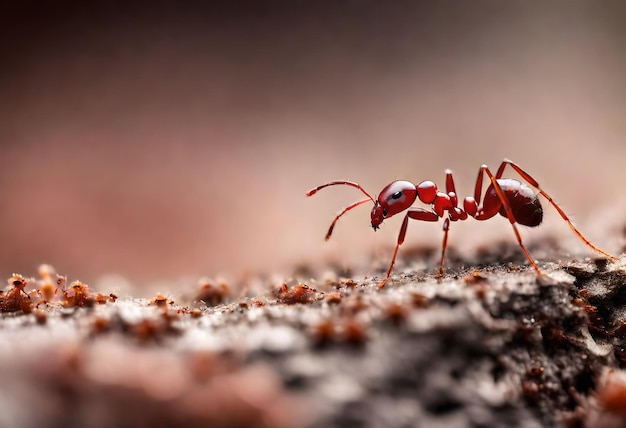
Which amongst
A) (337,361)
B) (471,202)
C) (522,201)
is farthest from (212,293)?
(522,201)

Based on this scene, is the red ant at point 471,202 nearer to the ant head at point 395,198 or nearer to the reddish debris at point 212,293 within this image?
the ant head at point 395,198

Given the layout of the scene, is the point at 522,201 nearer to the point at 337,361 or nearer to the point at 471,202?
the point at 471,202

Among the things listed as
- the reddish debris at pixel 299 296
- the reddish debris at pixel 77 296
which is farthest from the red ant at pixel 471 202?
the reddish debris at pixel 77 296

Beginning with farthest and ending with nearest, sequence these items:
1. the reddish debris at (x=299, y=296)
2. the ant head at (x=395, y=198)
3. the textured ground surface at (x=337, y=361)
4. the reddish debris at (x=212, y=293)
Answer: the ant head at (x=395, y=198) → the reddish debris at (x=212, y=293) → the reddish debris at (x=299, y=296) → the textured ground surface at (x=337, y=361)

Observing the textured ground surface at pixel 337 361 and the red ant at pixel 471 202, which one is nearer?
the textured ground surface at pixel 337 361

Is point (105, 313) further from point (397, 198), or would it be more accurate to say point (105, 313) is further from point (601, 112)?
point (601, 112)

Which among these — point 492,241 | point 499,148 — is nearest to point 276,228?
point 499,148

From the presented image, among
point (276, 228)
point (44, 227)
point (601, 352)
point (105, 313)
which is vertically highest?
point (44, 227)

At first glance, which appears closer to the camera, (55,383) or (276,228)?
(55,383)
